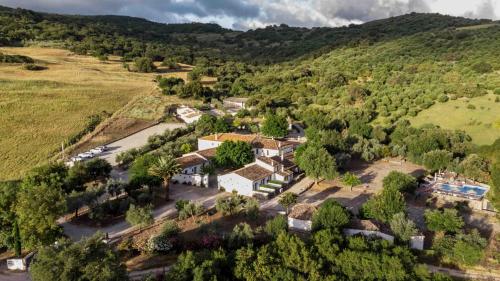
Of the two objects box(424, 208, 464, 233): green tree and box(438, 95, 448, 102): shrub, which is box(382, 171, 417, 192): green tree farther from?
box(438, 95, 448, 102): shrub

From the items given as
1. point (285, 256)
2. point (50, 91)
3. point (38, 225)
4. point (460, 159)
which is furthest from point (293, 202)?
point (50, 91)

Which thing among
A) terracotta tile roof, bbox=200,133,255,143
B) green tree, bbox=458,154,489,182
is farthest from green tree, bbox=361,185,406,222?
terracotta tile roof, bbox=200,133,255,143

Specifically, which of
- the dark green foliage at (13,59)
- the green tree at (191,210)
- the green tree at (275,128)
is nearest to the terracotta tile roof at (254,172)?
the green tree at (191,210)

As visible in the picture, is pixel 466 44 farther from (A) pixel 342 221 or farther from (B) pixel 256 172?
(A) pixel 342 221

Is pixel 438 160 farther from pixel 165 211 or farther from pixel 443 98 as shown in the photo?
pixel 165 211

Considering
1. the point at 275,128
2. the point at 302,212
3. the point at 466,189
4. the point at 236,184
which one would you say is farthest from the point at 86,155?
the point at 466,189

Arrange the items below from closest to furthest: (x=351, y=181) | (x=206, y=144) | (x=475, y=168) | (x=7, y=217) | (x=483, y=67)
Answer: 1. (x=7, y=217)
2. (x=351, y=181)
3. (x=475, y=168)
4. (x=206, y=144)
5. (x=483, y=67)
